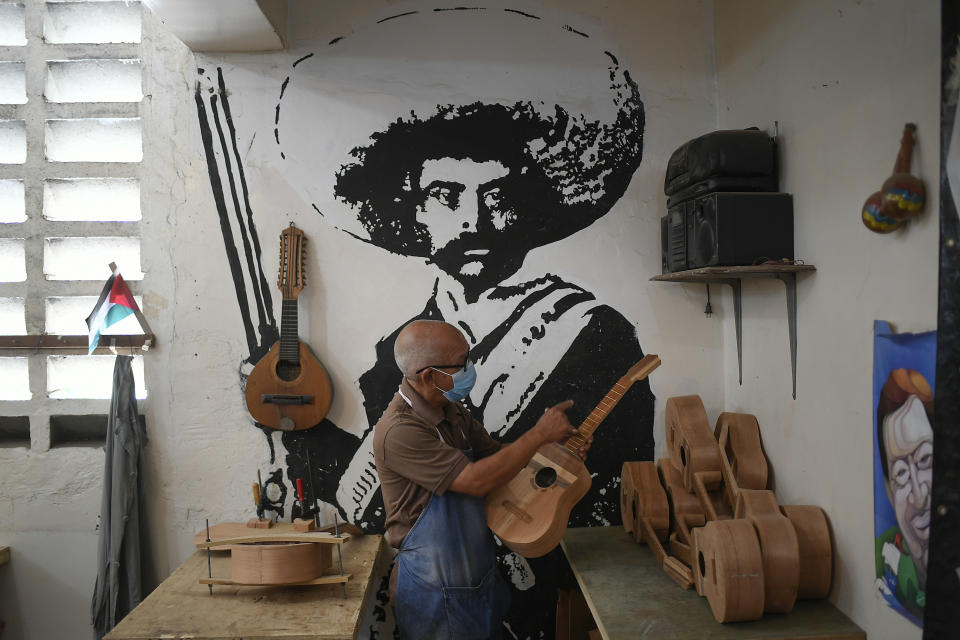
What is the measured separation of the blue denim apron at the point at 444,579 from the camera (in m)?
2.76

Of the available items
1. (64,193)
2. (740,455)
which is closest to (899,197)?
(740,455)

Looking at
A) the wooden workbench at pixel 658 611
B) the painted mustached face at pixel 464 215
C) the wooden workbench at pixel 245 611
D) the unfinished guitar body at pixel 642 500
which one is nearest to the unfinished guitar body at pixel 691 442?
the unfinished guitar body at pixel 642 500

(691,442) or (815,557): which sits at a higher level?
(691,442)

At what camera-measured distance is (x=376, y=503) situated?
12.1 feet

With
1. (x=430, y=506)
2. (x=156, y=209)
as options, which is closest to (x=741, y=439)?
(x=430, y=506)

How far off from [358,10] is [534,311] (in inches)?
75.4

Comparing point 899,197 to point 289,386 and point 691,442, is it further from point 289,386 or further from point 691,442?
point 289,386

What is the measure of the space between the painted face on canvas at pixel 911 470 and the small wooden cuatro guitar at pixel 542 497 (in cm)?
107

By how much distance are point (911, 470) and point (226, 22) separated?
11.4ft

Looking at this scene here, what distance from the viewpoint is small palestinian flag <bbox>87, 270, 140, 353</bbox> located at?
3496 millimetres

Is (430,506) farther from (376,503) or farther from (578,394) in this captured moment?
(578,394)

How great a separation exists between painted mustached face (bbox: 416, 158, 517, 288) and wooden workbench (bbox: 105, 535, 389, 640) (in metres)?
1.65

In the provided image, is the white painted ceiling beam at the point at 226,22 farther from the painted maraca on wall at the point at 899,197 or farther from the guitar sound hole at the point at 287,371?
the painted maraca on wall at the point at 899,197

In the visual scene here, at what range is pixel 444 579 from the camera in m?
2.77
